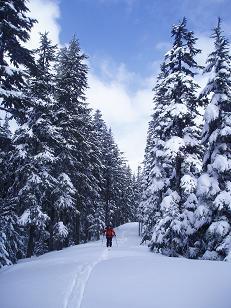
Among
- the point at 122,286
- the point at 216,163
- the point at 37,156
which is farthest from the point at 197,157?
the point at 122,286

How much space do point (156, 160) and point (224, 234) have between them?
1443cm

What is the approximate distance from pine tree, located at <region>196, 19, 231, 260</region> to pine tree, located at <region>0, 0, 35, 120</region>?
948cm

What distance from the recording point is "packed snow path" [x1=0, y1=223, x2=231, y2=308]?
10.1m

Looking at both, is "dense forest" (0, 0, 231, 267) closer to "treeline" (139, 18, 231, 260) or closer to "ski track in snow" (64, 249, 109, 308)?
"treeline" (139, 18, 231, 260)

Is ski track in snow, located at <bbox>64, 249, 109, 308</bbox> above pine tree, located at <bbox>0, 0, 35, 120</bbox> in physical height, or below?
below

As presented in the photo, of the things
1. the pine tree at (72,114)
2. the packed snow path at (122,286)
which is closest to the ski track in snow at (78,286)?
the packed snow path at (122,286)

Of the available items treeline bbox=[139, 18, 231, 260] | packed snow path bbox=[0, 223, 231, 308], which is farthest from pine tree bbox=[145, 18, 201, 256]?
packed snow path bbox=[0, 223, 231, 308]

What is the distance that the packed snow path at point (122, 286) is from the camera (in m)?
10.1

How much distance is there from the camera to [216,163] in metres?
18.4

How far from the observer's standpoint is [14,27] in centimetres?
1681

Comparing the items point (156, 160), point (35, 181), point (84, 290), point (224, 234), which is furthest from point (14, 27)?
point (156, 160)

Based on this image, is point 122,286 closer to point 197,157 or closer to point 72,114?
point 197,157

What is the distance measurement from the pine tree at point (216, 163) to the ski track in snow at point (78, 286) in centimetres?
614

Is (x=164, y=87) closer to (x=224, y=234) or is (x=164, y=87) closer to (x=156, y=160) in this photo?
(x=156, y=160)
